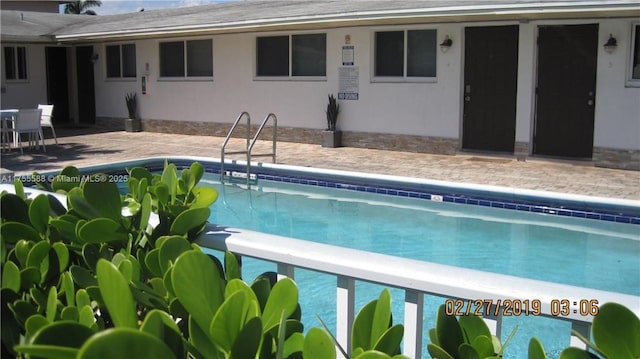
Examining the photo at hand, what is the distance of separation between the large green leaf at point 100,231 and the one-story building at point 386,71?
9244 millimetres

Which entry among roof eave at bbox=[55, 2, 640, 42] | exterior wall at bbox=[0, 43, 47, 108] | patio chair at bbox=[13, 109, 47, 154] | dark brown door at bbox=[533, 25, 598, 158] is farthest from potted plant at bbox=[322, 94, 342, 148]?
exterior wall at bbox=[0, 43, 47, 108]

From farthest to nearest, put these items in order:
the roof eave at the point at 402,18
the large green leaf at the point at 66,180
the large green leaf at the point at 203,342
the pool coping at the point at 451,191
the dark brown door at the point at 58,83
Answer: the dark brown door at the point at 58,83, the roof eave at the point at 402,18, the pool coping at the point at 451,191, the large green leaf at the point at 66,180, the large green leaf at the point at 203,342

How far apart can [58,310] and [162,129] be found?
52.1 feet

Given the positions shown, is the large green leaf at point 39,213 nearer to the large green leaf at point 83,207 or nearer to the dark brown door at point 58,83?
the large green leaf at point 83,207

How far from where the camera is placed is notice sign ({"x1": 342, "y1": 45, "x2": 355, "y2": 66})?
13332mm

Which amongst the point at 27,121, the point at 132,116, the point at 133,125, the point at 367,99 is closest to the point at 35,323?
the point at 27,121

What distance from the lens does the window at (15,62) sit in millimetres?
17969

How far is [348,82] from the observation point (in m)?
13.4

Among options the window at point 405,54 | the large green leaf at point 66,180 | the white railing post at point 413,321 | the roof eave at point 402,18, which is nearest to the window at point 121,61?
the roof eave at point 402,18

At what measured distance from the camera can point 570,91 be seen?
36.6 feet

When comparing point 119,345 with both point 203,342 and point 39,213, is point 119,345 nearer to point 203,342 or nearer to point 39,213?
point 203,342

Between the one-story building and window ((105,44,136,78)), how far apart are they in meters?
0.04

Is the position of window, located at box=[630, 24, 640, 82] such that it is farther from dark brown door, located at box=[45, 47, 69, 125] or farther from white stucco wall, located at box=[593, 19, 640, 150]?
dark brown door, located at box=[45, 47, 69, 125]

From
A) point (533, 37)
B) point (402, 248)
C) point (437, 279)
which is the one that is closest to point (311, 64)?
point (533, 37)
